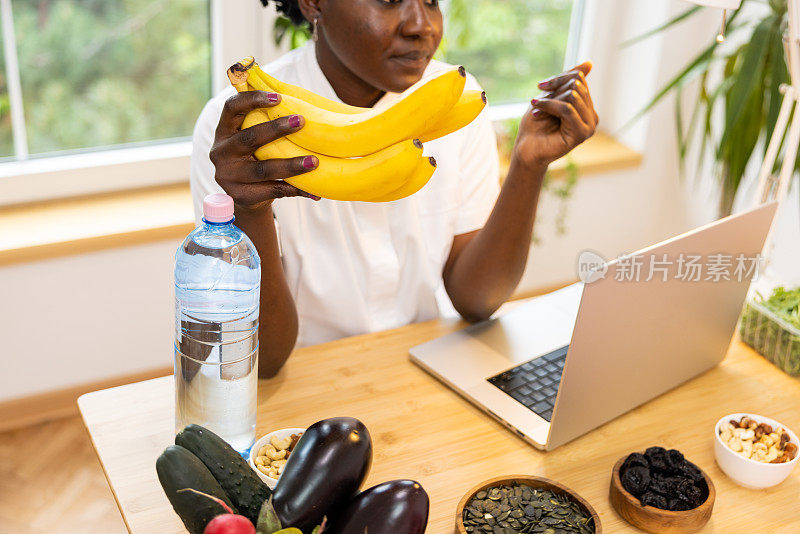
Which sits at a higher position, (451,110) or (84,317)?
(451,110)

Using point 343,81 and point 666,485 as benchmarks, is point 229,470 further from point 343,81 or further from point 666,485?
point 343,81

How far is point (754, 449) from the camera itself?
4.01 feet

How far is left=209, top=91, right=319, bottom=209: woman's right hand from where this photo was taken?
3.29 feet

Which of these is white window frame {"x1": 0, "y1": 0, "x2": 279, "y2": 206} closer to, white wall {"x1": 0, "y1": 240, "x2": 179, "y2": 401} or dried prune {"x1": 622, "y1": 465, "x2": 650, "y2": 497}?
white wall {"x1": 0, "y1": 240, "x2": 179, "y2": 401}

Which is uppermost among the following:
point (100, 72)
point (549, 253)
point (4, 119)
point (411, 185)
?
point (411, 185)

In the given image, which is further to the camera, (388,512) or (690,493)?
(690,493)

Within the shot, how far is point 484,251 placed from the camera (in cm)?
163

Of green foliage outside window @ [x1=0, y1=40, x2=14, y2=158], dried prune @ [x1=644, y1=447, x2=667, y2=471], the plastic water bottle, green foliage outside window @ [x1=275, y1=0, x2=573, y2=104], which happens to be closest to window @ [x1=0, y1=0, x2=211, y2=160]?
A: green foliage outside window @ [x1=0, y1=40, x2=14, y2=158]

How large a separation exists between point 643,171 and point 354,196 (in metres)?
A: 2.29

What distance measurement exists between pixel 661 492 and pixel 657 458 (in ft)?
0.19

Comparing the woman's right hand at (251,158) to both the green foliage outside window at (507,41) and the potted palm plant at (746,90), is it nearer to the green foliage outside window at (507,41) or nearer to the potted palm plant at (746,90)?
the potted palm plant at (746,90)

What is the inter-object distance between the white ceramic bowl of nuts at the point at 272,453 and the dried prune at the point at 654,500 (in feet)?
1.45

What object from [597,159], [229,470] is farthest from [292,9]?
[597,159]

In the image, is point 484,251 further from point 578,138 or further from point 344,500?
point 344,500
